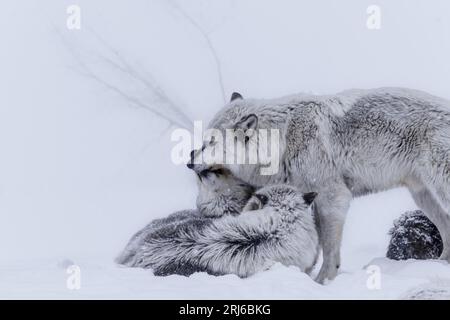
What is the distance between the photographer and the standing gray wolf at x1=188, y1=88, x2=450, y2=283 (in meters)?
7.56

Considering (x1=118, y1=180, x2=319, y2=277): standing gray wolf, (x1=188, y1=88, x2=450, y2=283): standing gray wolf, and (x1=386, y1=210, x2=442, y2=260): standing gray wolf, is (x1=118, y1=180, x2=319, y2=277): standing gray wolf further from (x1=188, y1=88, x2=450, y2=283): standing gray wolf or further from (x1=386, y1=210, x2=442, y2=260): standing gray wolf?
(x1=386, y1=210, x2=442, y2=260): standing gray wolf

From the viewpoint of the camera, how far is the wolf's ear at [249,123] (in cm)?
827

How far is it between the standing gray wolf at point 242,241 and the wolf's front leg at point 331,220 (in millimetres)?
193

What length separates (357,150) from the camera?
785 centimetres

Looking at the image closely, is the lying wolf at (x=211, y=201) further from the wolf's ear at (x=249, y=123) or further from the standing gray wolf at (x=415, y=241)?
the standing gray wolf at (x=415, y=241)

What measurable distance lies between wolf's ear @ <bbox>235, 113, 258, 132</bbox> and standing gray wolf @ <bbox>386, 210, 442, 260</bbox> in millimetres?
2061

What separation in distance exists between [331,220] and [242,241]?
1132 millimetres

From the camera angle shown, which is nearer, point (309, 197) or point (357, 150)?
point (309, 197)

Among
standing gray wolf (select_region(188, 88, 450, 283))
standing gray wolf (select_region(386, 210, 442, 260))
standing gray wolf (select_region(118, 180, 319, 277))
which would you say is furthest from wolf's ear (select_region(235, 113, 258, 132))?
standing gray wolf (select_region(386, 210, 442, 260))

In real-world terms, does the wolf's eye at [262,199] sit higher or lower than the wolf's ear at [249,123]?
lower

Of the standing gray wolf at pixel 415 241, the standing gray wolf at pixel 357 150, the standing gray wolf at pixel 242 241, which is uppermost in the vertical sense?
the standing gray wolf at pixel 357 150

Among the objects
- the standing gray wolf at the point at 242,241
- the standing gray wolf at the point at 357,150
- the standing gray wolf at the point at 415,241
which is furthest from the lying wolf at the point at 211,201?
the standing gray wolf at the point at 415,241

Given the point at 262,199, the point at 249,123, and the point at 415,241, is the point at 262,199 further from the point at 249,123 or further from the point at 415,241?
the point at 415,241

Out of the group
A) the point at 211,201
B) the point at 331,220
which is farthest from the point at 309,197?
the point at 211,201
